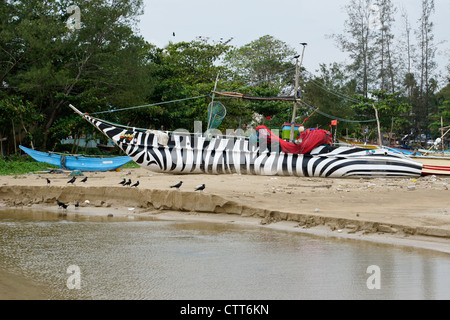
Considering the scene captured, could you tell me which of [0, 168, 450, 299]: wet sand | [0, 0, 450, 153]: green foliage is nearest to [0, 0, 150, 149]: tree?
[0, 0, 450, 153]: green foliage

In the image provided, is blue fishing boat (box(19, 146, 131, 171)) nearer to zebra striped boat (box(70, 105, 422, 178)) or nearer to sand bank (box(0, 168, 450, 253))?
zebra striped boat (box(70, 105, 422, 178))

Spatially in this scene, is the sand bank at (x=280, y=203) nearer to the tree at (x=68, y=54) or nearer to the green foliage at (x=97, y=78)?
the green foliage at (x=97, y=78)

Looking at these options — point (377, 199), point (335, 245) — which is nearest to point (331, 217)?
point (335, 245)

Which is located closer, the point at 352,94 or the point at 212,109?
the point at 212,109

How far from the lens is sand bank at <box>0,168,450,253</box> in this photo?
24.0 feet

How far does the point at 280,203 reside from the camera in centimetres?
945

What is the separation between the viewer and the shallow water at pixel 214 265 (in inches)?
192

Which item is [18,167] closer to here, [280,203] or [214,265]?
[280,203]

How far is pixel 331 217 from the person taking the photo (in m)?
7.92

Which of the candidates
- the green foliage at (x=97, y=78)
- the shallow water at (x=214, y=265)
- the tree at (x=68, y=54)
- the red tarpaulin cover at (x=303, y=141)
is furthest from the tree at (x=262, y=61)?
the shallow water at (x=214, y=265)

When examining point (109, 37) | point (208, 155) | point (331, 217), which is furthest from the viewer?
point (109, 37)

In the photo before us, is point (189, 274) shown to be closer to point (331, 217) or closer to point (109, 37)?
point (331, 217)

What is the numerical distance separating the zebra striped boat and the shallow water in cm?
724

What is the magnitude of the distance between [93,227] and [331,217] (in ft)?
14.1
